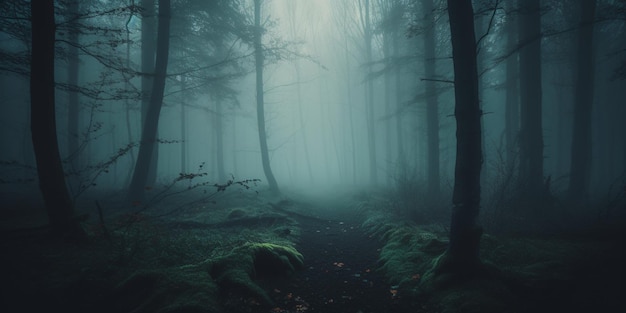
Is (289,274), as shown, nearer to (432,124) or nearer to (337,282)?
(337,282)

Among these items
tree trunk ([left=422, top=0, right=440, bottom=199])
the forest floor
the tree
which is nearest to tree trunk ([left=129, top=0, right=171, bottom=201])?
the forest floor

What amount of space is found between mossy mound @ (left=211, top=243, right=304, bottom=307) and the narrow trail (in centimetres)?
26

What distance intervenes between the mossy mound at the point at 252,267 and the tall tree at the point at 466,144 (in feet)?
9.65

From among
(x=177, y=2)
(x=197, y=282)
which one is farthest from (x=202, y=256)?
(x=177, y=2)

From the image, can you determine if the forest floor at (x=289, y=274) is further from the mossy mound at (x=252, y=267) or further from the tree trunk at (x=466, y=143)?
the tree trunk at (x=466, y=143)

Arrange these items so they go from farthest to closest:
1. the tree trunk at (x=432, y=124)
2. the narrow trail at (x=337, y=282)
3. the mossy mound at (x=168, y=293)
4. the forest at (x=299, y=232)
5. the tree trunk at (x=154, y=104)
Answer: the tree trunk at (x=432, y=124)
the tree trunk at (x=154, y=104)
the narrow trail at (x=337, y=282)
the forest at (x=299, y=232)
the mossy mound at (x=168, y=293)

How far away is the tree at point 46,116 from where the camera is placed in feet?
17.1

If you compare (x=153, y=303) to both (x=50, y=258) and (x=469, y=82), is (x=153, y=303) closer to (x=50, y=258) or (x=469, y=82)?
(x=50, y=258)

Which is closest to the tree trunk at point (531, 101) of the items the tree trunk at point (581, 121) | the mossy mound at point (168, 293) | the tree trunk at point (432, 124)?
the tree trunk at point (432, 124)

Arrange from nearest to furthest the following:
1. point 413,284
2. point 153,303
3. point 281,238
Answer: point 153,303 → point 413,284 → point 281,238

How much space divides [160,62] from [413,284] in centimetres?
1074

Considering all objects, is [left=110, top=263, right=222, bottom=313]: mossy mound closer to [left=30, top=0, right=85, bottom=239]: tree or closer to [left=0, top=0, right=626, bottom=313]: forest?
[left=0, top=0, right=626, bottom=313]: forest

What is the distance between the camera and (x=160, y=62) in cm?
1009

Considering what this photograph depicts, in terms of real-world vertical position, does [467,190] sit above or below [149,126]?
below
